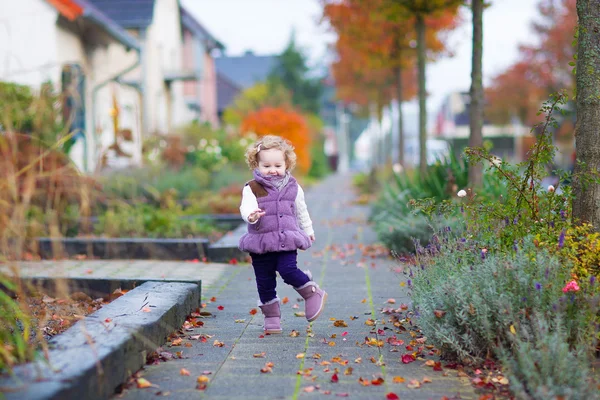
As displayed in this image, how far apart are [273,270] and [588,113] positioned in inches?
85.9

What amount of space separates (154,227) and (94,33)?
8.93 metres

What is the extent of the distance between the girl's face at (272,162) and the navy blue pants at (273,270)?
52 cm

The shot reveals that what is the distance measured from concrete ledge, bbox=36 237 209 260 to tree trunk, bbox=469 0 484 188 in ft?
10.3

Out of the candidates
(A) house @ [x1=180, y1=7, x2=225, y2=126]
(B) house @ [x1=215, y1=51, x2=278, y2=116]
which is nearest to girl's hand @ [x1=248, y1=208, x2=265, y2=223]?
(A) house @ [x1=180, y1=7, x2=225, y2=126]

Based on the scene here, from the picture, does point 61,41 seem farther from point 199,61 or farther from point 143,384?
point 199,61

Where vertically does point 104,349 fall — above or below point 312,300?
above

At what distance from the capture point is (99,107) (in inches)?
682

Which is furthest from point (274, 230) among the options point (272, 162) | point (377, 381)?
point (377, 381)

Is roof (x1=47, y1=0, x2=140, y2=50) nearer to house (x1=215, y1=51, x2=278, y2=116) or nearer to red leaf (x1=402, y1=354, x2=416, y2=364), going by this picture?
red leaf (x1=402, y1=354, x2=416, y2=364)

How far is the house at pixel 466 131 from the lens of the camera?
37.9 meters

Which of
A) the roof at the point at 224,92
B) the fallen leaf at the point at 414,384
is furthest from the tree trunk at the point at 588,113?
the roof at the point at 224,92

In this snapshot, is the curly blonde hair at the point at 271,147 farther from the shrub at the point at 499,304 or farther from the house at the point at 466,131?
the house at the point at 466,131

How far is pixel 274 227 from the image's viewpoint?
4.75 metres

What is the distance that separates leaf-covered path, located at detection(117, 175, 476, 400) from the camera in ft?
11.7
